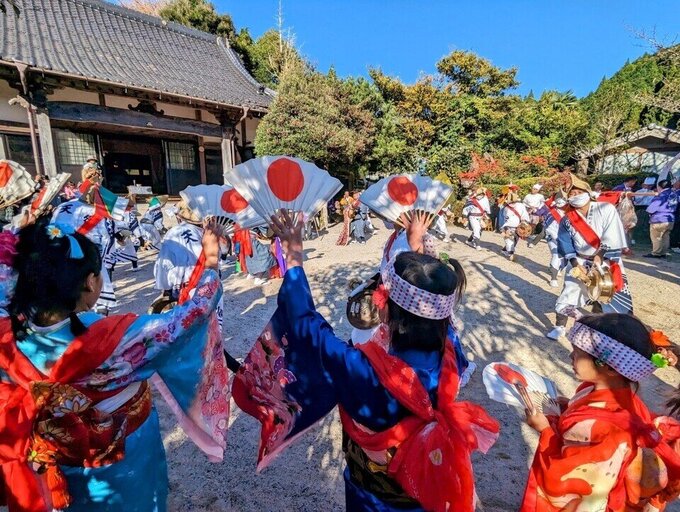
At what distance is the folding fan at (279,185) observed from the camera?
5.20 ft

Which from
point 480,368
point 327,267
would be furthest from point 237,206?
point 327,267

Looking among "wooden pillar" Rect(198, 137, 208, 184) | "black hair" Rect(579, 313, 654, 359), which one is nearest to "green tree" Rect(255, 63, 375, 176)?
"wooden pillar" Rect(198, 137, 208, 184)

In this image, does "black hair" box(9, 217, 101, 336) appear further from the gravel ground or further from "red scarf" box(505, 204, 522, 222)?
"red scarf" box(505, 204, 522, 222)

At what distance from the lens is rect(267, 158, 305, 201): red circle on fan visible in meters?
1.59

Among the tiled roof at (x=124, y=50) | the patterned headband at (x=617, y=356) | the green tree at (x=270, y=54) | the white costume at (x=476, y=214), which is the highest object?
the green tree at (x=270, y=54)

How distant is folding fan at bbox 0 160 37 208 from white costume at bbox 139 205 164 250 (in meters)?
5.62

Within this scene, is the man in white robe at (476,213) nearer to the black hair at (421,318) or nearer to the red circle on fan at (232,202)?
the red circle on fan at (232,202)

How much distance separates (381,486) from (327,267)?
776 cm

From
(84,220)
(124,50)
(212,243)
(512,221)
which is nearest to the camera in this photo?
(212,243)

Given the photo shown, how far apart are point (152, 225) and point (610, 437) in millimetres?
10581

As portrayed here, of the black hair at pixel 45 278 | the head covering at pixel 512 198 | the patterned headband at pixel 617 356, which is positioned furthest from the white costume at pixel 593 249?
the head covering at pixel 512 198

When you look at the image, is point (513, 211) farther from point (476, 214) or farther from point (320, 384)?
point (320, 384)

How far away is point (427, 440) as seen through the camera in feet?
3.85

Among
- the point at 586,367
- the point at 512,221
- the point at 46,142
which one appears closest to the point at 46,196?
the point at 586,367
